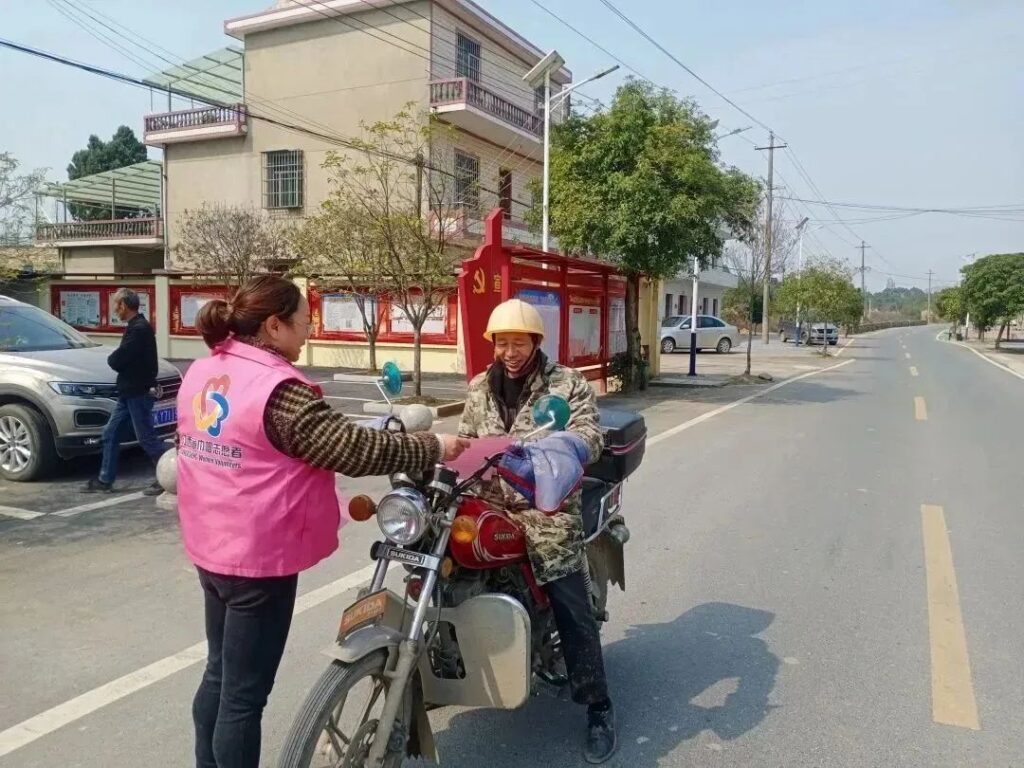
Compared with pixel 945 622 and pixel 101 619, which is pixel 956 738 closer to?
pixel 945 622

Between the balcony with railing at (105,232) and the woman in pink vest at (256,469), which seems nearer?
the woman in pink vest at (256,469)

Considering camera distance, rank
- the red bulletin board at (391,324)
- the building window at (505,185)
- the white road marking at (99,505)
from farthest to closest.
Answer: the building window at (505,185)
the red bulletin board at (391,324)
the white road marking at (99,505)

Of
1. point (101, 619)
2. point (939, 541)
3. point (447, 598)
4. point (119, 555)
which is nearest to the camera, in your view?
point (447, 598)

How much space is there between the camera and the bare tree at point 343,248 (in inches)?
642

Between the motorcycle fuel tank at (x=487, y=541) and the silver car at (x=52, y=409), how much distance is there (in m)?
5.52

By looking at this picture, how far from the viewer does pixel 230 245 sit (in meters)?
20.3

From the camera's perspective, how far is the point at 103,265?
3066cm

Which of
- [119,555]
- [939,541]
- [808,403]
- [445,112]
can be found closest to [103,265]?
[445,112]

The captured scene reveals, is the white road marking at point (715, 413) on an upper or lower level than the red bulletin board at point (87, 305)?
lower

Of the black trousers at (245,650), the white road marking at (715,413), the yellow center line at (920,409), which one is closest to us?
the black trousers at (245,650)

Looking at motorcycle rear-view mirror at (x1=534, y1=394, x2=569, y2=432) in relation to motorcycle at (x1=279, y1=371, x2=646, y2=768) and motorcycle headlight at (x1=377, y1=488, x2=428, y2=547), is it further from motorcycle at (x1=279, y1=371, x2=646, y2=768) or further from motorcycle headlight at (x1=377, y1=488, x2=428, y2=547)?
motorcycle headlight at (x1=377, y1=488, x2=428, y2=547)

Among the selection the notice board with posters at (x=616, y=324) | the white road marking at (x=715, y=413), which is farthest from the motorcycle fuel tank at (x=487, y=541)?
the notice board with posters at (x=616, y=324)

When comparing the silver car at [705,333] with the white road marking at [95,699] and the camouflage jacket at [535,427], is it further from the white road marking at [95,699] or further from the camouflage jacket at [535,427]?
the camouflage jacket at [535,427]

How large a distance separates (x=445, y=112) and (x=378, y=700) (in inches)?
866
